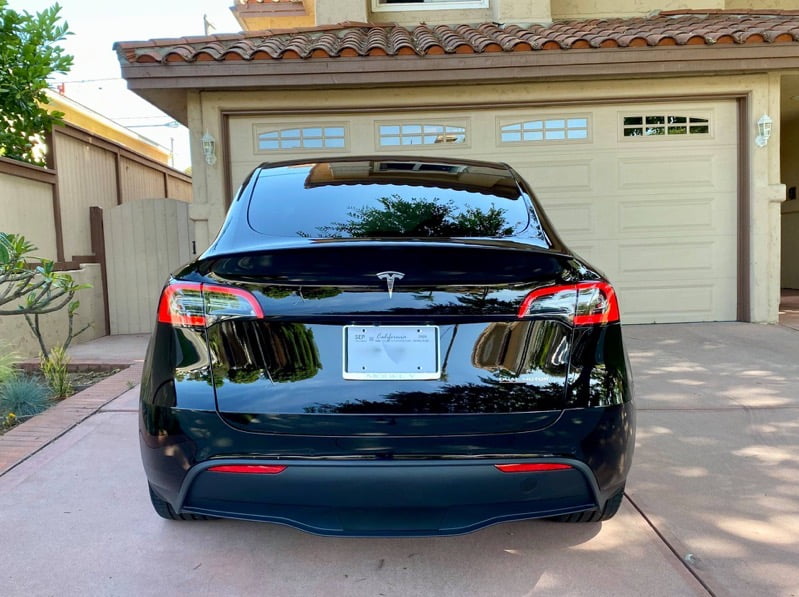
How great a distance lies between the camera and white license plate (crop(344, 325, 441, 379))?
208cm

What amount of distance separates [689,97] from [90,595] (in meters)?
7.53

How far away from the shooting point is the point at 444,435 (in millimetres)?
2051

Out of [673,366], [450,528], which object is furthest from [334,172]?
[673,366]

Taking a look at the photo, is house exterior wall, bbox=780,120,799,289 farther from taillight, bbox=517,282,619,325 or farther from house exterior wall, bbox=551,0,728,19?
taillight, bbox=517,282,619,325

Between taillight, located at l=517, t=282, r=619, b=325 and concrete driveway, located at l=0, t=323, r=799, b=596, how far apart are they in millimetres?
1041

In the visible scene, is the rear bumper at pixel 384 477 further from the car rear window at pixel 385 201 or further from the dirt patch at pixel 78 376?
the dirt patch at pixel 78 376

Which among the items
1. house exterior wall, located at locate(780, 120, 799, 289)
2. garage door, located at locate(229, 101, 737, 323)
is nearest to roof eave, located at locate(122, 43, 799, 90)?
garage door, located at locate(229, 101, 737, 323)

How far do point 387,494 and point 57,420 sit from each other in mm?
3205

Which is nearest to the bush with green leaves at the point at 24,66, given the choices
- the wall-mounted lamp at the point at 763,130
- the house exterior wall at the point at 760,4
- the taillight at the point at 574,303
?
the taillight at the point at 574,303

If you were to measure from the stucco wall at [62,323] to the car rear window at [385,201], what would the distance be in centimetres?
431

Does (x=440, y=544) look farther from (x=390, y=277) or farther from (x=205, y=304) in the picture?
(x=205, y=304)

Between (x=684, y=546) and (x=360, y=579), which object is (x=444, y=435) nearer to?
(x=360, y=579)

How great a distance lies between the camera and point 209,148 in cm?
704

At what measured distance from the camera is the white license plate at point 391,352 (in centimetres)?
208
